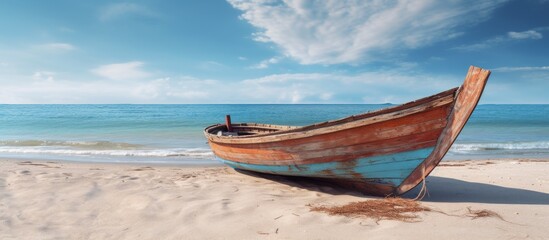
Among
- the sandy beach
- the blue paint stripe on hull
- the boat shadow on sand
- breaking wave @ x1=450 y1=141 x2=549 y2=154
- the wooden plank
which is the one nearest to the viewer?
the sandy beach

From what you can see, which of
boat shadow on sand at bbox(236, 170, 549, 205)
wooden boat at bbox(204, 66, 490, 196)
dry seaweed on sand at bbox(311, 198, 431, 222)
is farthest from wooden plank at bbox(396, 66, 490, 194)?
boat shadow on sand at bbox(236, 170, 549, 205)

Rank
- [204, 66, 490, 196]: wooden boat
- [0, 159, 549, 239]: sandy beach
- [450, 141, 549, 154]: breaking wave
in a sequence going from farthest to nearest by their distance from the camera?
[450, 141, 549, 154]: breaking wave < [204, 66, 490, 196]: wooden boat < [0, 159, 549, 239]: sandy beach

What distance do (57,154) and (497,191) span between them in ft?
44.9

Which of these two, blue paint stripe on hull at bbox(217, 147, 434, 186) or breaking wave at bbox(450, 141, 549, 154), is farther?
breaking wave at bbox(450, 141, 549, 154)

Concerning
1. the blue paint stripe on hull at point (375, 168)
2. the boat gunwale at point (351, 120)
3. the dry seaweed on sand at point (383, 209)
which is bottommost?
the dry seaweed on sand at point (383, 209)

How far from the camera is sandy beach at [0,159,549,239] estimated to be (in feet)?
11.0

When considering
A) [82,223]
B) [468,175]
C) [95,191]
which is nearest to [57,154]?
[95,191]

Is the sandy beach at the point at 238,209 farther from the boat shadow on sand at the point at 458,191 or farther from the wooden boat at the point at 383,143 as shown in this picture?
the wooden boat at the point at 383,143

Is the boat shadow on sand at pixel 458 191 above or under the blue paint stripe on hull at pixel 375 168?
under

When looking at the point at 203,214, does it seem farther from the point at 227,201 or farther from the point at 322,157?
the point at 322,157

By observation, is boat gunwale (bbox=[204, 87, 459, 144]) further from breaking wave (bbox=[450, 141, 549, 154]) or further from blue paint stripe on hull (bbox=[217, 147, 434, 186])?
breaking wave (bbox=[450, 141, 549, 154])

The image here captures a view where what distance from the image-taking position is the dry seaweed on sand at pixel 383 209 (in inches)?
145

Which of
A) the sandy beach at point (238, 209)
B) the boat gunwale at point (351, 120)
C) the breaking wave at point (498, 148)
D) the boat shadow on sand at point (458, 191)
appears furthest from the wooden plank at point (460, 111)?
the breaking wave at point (498, 148)

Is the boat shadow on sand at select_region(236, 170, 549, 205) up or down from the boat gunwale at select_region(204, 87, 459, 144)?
down
